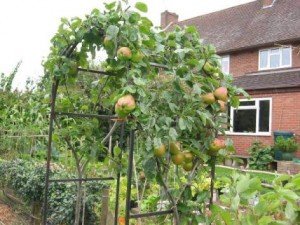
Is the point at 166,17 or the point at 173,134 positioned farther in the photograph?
the point at 166,17

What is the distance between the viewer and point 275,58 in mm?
16469

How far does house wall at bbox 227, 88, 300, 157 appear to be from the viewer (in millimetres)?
13875

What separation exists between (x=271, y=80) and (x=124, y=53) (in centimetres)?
1391

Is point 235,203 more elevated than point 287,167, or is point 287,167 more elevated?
point 235,203

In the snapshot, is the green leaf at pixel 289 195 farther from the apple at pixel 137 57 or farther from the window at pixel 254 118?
the window at pixel 254 118

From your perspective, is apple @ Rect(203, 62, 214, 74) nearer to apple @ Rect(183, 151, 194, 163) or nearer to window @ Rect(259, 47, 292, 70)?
apple @ Rect(183, 151, 194, 163)

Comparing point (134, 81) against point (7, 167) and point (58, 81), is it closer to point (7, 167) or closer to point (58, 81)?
point (58, 81)

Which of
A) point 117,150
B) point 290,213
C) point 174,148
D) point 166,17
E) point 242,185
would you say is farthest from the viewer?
point 166,17

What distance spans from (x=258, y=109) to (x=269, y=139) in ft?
4.18

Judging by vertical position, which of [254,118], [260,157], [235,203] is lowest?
[260,157]

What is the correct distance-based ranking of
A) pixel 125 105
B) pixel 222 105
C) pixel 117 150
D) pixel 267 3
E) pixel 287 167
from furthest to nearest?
pixel 267 3 → pixel 287 167 → pixel 117 150 → pixel 222 105 → pixel 125 105

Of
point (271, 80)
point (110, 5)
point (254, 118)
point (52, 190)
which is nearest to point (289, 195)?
point (110, 5)

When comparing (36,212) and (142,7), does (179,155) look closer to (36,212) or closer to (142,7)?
(142,7)

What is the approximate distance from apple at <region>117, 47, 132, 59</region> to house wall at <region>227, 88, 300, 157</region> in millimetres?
11696
